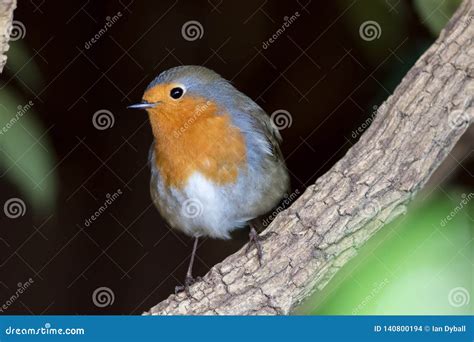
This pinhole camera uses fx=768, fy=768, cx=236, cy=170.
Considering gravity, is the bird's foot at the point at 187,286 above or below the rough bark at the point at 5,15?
below

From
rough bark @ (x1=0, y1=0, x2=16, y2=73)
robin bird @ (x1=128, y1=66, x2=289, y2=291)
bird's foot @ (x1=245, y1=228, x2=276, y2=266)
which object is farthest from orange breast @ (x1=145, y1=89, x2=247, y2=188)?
rough bark @ (x1=0, y1=0, x2=16, y2=73)

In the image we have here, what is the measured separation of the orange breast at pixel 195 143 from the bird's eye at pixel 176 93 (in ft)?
0.10

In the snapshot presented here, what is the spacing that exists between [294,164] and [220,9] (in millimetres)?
1025

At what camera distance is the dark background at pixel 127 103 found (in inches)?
171

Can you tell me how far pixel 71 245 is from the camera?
457cm

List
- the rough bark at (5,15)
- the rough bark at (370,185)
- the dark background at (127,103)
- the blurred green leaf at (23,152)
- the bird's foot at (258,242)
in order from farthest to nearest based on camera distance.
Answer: the dark background at (127,103) < the blurred green leaf at (23,152) < the bird's foot at (258,242) < the rough bark at (370,185) < the rough bark at (5,15)

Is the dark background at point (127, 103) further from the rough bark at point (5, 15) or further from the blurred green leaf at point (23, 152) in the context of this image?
the rough bark at point (5, 15)

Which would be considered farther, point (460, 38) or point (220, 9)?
point (220, 9)

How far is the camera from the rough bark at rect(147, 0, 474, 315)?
286cm

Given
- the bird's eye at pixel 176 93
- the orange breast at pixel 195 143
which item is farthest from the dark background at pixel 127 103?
the bird's eye at pixel 176 93

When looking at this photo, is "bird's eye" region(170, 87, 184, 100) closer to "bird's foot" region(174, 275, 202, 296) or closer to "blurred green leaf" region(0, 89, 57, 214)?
"blurred green leaf" region(0, 89, 57, 214)

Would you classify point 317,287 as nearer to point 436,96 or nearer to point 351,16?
point 436,96

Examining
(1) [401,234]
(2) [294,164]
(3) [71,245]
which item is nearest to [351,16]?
(2) [294,164]

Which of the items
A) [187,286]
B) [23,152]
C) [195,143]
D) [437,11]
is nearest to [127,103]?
[195,143]
